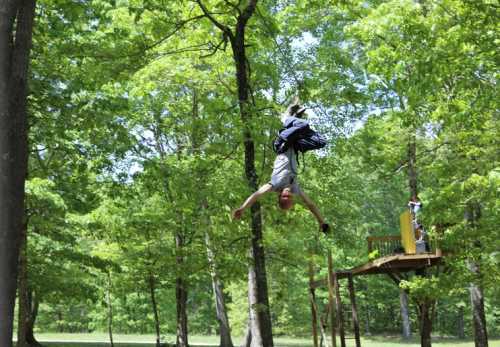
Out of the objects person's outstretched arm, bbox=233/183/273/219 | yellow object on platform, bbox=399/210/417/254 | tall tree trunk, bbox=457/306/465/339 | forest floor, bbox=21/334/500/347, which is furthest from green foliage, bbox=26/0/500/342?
tall tree trunk, bbox=457/306/465/339

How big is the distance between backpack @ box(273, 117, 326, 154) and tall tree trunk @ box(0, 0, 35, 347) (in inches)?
135

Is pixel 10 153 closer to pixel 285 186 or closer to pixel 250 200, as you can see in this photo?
pixel 250 200

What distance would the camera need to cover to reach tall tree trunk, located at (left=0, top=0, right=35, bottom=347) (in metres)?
7.02

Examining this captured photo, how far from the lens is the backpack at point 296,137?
829 centimetres

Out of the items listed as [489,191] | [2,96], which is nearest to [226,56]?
[489,191]

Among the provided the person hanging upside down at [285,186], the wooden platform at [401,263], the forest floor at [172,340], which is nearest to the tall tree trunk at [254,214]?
the person hanging upside down at [285,186]

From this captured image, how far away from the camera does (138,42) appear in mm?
13008

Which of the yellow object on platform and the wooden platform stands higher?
the yellow object on platform

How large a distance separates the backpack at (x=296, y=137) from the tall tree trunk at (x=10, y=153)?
11.2 feet

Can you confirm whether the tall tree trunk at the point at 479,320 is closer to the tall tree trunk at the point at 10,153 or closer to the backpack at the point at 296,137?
the backpack at the point at 296,137

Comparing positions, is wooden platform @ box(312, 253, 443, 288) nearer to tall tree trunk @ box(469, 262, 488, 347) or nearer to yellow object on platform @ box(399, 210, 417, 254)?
yellow object on platform @ box(399, 210, 417, 254)

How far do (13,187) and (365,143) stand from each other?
1671 cm

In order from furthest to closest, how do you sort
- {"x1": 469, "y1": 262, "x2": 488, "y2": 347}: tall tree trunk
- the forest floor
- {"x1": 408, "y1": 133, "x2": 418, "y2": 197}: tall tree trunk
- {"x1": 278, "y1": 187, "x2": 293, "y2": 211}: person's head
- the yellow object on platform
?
the forest floor
{"x1": 408, "y1": 133, "x2": 418, "y2": 197}: tall tree trunk
{"x1": 469, "y1": 262, "x2": 488, "y2": 347}: tall tree trunk
the yellow object on platform
{"x1": 278, "y1": 187, "x2": 293, "y2": 211}: person's head

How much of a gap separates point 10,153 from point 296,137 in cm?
374
